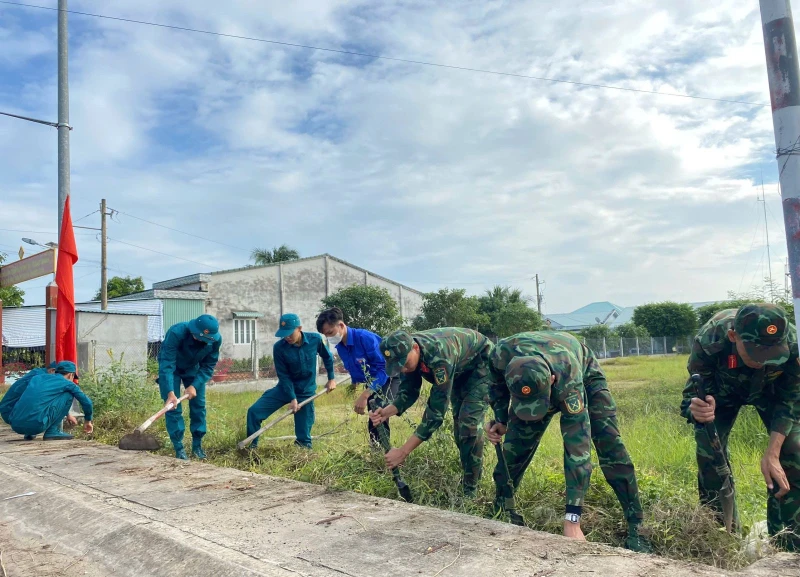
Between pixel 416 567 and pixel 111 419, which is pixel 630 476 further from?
pixel 111 419

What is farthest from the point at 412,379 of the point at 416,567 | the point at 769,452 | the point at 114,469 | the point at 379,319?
the point at 379,319

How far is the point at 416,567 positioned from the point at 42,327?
962 inches

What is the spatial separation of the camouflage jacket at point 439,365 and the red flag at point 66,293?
578 cm

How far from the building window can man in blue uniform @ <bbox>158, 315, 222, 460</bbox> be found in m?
22.6

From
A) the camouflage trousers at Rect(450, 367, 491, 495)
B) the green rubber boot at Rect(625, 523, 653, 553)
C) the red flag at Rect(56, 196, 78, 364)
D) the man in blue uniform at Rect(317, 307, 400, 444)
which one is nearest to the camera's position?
the green rubber boot at Rect(625, 523, 653, 553)

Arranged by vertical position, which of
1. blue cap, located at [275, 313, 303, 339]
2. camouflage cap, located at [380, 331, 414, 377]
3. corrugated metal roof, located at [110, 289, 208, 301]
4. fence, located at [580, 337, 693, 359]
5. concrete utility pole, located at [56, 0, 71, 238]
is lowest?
fence, located at [580, 337, 693, 359]

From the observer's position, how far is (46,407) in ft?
22.5

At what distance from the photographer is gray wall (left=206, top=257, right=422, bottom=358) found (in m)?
28.1

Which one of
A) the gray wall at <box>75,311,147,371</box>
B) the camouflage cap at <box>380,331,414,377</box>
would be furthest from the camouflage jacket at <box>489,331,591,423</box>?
the gray wall at <box>75,311,147,371</box>

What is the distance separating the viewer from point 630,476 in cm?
341

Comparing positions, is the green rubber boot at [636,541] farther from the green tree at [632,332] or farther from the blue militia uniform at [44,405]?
the green tree at [632,332]

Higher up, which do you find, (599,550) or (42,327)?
(42,327)

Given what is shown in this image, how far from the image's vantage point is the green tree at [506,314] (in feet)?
104

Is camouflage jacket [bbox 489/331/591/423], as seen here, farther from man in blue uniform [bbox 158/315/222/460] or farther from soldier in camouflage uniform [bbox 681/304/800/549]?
man in blue uniform [bbox 158/315/222/460]
